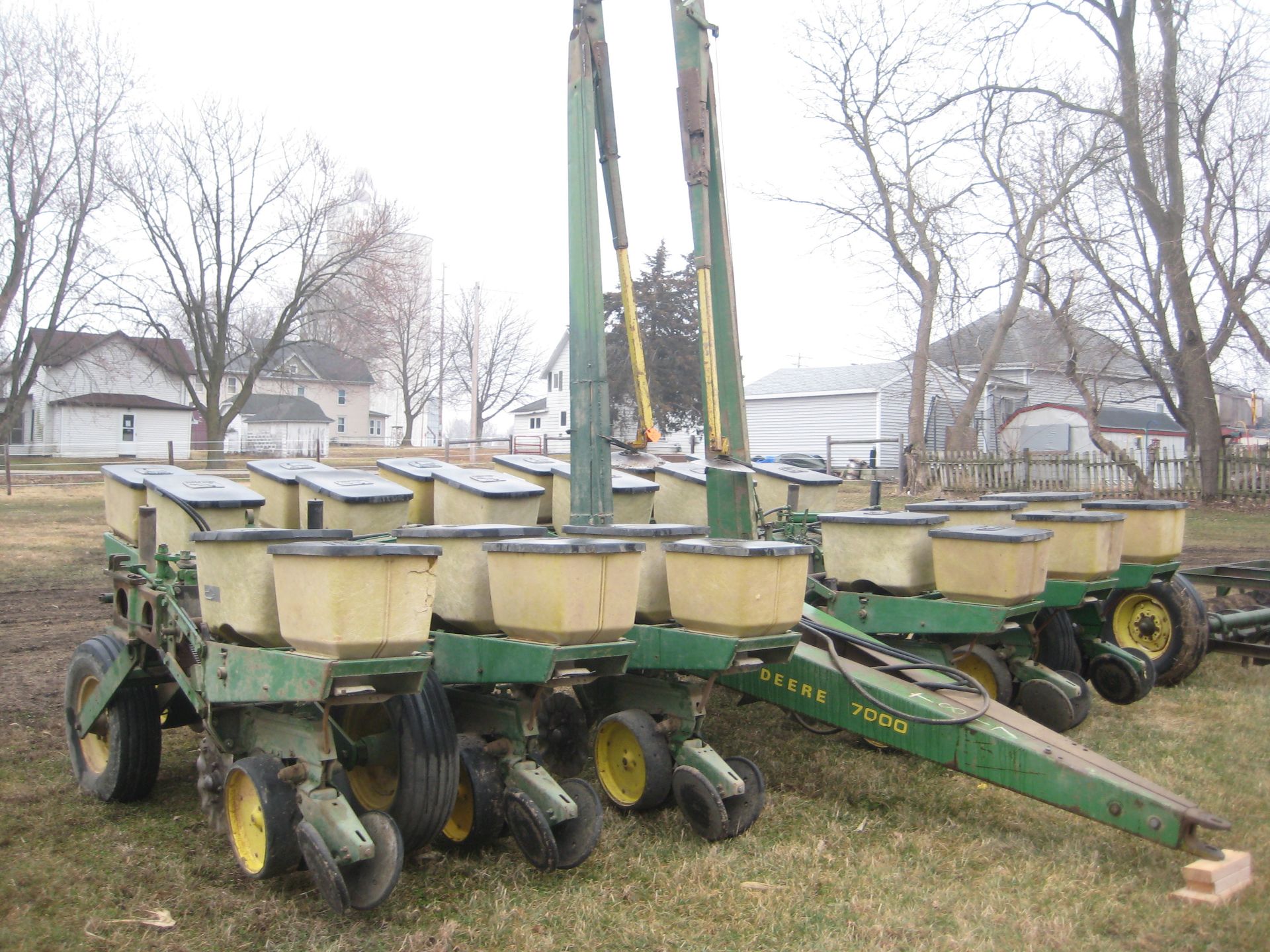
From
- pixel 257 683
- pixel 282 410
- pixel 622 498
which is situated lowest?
pixel 257 683

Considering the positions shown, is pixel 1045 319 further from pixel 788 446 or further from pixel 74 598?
pixel 74 598

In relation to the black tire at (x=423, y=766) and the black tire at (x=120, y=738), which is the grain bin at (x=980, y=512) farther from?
the black tire at (x=120, y=738)

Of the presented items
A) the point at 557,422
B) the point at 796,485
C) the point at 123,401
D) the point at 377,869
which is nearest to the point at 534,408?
the point at 557,422

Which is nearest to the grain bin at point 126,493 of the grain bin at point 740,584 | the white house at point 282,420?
the grain bin at point 740,584

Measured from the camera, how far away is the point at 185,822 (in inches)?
197

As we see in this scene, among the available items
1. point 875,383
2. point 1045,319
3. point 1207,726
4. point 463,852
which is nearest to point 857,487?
point 1045,319

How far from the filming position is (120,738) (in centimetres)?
512

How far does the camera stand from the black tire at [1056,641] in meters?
6.90

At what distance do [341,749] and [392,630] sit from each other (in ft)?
3.55

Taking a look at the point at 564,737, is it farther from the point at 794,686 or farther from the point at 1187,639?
→ the point at 1187,639

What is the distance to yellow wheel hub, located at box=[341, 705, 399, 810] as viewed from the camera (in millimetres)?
4793

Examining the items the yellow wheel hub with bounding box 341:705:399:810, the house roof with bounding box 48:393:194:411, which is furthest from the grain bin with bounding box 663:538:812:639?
the house roof with bounding box 48:393:194:411

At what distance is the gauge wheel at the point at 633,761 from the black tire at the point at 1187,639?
441 centimetres

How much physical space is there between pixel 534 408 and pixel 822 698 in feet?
198
